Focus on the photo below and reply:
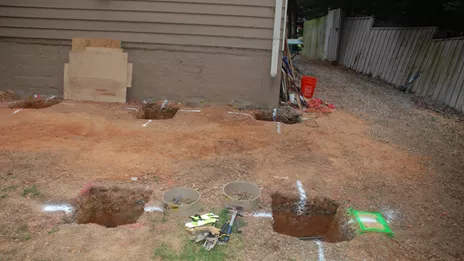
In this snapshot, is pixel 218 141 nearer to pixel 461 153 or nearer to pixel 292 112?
pixel 292 112

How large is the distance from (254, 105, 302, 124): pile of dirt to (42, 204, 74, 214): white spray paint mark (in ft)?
13.6

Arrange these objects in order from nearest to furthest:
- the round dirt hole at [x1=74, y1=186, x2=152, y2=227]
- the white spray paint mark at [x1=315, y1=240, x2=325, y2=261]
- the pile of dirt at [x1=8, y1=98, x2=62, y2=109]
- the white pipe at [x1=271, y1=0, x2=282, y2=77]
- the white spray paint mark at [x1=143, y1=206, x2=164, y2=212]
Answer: the white spray paint mark at [x1=315, y1=240, x2=325, y2=261] → the white spray paint mark at [x1=143, y1=206, x2=164, y2=212] → the round dirt hole at [x1=74, y1=186, x2=152, y2=227] → the white pipe at [x1=271, y1=0, x2=282, y2=77] → the pile of dirt at [x1=8, y1=98, x2=62, y2=109]

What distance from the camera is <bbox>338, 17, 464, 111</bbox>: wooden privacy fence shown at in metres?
7.91

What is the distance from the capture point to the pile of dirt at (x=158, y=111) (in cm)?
664

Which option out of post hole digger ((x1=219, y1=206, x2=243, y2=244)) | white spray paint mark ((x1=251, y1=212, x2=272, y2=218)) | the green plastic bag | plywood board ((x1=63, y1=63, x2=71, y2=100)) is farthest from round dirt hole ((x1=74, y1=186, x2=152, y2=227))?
plywood board ((x1=63, y1=63, x2=71, y2=100))

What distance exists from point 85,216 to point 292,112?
174 inches

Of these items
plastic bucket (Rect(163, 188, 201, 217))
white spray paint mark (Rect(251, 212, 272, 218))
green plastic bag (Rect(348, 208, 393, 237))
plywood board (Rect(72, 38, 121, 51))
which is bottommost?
white spray paint mark (Rect(251, 212, 272, 218))

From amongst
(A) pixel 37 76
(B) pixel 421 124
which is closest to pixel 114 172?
(A) pixel 37 76

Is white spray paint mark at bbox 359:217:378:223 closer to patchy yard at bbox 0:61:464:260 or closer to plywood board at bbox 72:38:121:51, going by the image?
patchy yard at bbox 0:61:464:260

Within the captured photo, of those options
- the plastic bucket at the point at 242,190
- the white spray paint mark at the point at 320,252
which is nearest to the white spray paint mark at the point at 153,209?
the plastic bucket at the point at 242,190

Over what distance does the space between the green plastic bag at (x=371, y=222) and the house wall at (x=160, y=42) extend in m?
3.89

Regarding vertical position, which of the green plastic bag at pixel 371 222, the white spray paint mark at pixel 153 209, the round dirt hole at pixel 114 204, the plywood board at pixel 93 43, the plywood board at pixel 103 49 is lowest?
the round dirt hole at pixel 114 204

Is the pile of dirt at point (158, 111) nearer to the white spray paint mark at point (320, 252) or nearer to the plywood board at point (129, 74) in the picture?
the plywood board at point (129, 74)

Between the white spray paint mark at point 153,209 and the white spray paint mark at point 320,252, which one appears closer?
the white spray paint mark at point 320,252
